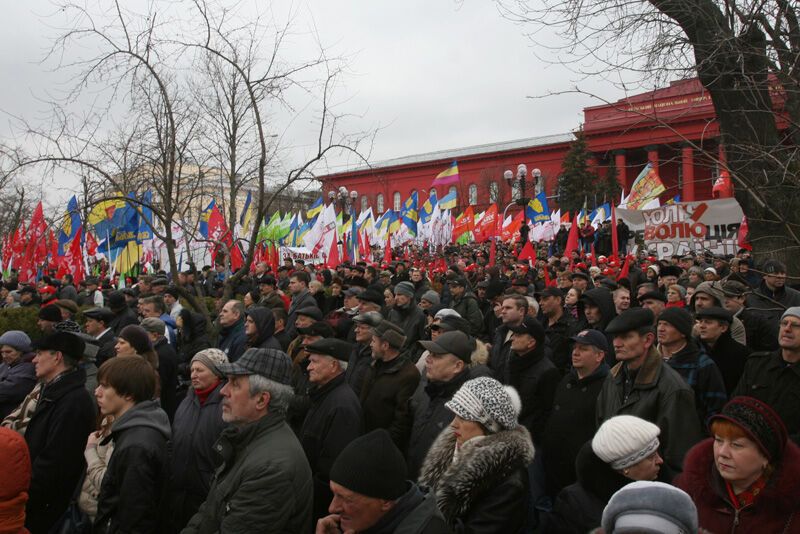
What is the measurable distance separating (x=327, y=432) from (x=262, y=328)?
8.35ft

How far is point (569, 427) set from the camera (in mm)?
4797

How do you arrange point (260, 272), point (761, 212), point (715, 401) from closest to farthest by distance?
point (715, 401) < point (761, 212) < point (260, 272)

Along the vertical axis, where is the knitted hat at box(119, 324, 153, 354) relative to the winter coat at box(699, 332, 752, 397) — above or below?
above

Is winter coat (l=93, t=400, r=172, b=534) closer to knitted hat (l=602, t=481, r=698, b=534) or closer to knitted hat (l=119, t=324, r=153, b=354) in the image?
knitted hat (l=119, t=324, r=153, b=354)

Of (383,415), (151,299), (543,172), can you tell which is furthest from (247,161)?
(543,172)

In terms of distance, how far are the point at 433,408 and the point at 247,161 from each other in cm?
584

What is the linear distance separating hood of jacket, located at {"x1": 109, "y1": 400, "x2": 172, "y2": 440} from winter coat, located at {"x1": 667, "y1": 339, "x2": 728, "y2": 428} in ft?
12.0

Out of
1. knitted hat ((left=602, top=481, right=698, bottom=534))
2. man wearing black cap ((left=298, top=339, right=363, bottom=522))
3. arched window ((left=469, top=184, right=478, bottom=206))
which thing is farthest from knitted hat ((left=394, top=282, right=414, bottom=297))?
arched window ((left=469, top=184, right=478, bottom=206))

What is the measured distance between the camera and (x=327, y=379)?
15.6 feet

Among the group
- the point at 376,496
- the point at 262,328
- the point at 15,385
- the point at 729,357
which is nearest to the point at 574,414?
the point at 729,357

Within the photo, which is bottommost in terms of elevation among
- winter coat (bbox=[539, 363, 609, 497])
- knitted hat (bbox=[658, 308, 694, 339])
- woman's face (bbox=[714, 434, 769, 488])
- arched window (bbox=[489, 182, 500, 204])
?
winter coat (bbox=[539, 363, 609, 497])

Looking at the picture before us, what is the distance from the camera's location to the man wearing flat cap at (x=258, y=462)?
3297mm

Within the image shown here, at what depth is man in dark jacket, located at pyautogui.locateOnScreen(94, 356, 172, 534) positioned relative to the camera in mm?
3703

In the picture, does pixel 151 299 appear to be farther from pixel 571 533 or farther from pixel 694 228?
pixel 694 228
